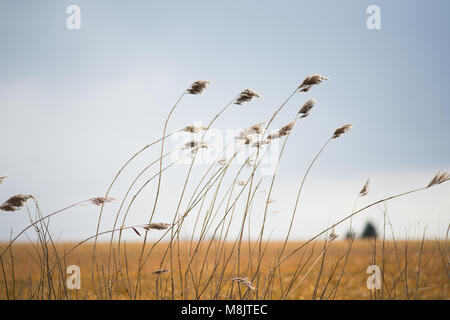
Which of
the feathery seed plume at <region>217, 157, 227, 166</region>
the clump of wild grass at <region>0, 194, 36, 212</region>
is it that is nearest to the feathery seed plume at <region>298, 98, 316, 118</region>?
the feathery seed plume at <region>217, 157, 227, 166</region>

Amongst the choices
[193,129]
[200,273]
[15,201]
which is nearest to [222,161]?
[193,129]

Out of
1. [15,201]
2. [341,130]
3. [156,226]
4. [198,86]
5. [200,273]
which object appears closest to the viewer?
[156,226]

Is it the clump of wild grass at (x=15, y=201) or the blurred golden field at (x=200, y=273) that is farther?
the blurred golden field at (x=200, y=273)

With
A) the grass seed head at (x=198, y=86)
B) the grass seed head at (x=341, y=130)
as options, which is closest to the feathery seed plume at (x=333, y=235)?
the grass seed head at (x=341, y=130)

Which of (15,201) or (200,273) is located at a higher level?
(15,201)

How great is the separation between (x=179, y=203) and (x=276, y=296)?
370cm

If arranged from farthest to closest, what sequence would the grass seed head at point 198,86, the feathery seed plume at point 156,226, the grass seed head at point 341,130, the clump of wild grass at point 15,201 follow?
the grass seed head at point 341,130
the grass seed head at point 198,86
the clump of wild grass at point 15,201
the feathery seed plume at point 156,226

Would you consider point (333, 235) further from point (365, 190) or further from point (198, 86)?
point (198, 86)

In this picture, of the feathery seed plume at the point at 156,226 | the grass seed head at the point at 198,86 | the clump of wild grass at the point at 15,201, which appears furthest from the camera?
the grass seed head at the point at 198,86

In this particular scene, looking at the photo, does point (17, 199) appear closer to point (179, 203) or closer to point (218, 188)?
point (179, 203)

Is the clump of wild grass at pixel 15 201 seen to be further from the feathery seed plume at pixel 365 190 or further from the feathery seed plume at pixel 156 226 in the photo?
the feathery seed plume at pixel 365 190

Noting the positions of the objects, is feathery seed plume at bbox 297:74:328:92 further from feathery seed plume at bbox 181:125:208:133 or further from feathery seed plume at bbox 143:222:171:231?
feathery seed plume at bbox 143:222:171:231
